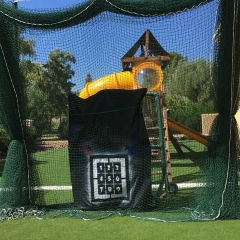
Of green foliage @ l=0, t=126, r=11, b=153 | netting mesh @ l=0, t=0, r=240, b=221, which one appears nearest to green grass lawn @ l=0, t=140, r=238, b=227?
netting mesh @ l=0, t=0, r=240, b=221

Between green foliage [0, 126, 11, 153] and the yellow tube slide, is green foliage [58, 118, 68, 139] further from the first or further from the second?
green foliage [0, 126, 11, 153]

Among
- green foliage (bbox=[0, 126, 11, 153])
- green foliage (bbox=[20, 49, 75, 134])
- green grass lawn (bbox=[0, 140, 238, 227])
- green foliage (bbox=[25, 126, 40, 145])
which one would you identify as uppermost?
green foliage (bbox=[20, 49, 75, 134])

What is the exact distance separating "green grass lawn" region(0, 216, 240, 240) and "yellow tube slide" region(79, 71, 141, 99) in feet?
6.98

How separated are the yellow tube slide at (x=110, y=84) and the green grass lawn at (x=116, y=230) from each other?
213 centimetres

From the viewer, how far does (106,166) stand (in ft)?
17.4

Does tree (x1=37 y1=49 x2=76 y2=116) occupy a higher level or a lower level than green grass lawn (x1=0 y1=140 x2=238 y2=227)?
higher

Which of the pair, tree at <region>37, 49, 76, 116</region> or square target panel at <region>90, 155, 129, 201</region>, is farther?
tree at <region>37, 49, 76, 116</region>

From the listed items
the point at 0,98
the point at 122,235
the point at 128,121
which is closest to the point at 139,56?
the point at 128,121

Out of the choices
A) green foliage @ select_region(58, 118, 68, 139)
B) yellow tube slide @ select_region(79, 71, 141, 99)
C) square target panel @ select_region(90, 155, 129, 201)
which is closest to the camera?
square target panel @ select_region(90, 155, 129, 201)

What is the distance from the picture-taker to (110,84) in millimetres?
6008

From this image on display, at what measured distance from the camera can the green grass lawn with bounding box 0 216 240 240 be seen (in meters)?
4.08

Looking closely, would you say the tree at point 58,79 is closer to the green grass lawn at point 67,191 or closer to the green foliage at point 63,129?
the green foliage at point 63,129

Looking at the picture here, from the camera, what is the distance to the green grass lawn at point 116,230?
4082 mm

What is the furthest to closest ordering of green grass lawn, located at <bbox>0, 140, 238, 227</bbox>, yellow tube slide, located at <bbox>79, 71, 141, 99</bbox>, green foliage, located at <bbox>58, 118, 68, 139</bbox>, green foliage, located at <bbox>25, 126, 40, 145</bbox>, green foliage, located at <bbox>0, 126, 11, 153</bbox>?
green foliage, located at <bbox>0, 126, 11, 153</bbox>
green foliage, located at <bbox>58, 118, 68, 139</bbox>
yellow tube slide, located at <bbox>79, 71, 141, 99</bbox>
green foliage, located at <bbox>25, 126, 40, 145</bbox>
green grass lawn, located at <bbox>0, 140, 238, 227</bbox>
